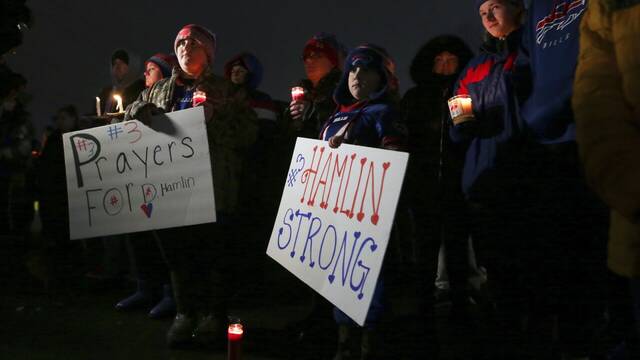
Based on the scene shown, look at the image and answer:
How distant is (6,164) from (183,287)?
542cm

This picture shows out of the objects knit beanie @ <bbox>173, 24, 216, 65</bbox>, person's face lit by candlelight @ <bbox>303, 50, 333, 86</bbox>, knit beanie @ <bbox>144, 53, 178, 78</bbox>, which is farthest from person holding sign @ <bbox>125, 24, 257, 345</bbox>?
knit beanie @ <bbox>144, 53, 178, 78</bbox>

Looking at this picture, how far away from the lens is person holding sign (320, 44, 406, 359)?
2727 mm

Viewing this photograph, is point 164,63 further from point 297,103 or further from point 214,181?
point 214,181

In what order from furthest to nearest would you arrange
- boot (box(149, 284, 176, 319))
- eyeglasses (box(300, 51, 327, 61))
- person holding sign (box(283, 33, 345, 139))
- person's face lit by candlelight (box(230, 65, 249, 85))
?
1. person's face lit by candlelight (box(230, 65, 249, 85))
2. boot (box(149, 284, 176, 319))
3. eyeglasses (box(300, 51, 327, 61))
4. person holding sign (box(283, 33, 345, 139))

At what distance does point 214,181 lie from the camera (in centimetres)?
326

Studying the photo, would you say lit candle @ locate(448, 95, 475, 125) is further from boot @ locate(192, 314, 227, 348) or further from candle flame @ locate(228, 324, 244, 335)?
boot @ locate(192, 314, 227, 348)

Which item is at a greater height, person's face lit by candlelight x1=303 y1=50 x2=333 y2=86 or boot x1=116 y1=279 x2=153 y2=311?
person's face lit by candlelight x1=303 y1=50 x2=333 y2=86

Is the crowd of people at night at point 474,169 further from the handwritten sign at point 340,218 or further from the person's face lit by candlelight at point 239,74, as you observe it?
the handwritten sign at point 340,218

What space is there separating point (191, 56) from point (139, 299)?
2.02 meters

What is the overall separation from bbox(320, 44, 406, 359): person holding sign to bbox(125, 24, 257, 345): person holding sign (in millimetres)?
623

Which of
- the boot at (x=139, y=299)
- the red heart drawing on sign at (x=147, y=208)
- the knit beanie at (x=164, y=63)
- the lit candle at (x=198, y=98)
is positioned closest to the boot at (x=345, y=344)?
the red heart drawing on sign at (x=147, y=208)

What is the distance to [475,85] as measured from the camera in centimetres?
276

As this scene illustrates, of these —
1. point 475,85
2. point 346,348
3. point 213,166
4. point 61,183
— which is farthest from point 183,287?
point 61,183

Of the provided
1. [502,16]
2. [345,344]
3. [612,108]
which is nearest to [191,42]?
[502,16]
